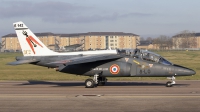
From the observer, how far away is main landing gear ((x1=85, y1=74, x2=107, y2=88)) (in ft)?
75.2

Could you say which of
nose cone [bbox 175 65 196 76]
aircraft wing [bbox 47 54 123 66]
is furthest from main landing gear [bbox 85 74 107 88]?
nose cone [bbox 175 65 196 76]

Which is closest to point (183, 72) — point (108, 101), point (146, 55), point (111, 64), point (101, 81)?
point (146, 55)

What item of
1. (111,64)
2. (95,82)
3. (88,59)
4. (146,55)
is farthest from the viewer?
(146,55)

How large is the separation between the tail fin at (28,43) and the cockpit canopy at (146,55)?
5.09 metres

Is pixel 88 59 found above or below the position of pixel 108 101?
above

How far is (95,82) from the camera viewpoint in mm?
23234

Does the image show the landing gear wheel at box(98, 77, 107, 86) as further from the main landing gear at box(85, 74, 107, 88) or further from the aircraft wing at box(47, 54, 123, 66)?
the aircraft wing at box(47, 54, 123, 66)

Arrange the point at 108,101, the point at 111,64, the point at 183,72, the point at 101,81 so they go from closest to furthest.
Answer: the point at 108,101 → the point at 183,72 → the point at 111,64 → the point at 101,81

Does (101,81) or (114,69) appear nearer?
(114,69)

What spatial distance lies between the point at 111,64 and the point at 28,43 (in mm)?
5840

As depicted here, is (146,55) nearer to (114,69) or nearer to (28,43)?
(114,69)

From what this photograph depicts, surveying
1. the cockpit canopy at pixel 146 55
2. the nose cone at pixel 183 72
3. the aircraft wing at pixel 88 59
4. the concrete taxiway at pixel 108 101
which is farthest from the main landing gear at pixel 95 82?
the nose cone at pixel 183 72

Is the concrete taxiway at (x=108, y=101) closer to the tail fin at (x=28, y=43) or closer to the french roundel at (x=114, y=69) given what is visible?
the french roundel at (x=114, y=69)

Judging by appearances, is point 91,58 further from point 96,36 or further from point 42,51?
point 96,36
